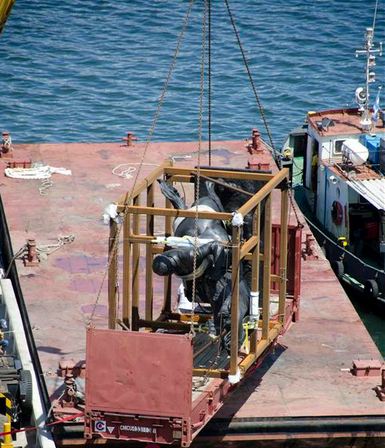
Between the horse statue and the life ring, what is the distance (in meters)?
9.87

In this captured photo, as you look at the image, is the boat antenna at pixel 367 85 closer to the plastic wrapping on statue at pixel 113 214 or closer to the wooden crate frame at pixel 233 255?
the wooden crate frame at pixel 233 255

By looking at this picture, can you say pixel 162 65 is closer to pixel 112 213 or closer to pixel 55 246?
pixel 55 246

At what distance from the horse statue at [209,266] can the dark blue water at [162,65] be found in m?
23.3

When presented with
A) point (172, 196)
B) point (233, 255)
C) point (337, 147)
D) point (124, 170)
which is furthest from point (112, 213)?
point (337, 147)

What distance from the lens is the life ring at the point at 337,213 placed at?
3216 centimetres

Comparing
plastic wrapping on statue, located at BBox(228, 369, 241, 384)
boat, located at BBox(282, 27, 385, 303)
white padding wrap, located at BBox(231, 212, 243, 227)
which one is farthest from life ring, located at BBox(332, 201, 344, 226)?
white padding wrap, located at BBox(231, 212, 243, 227)

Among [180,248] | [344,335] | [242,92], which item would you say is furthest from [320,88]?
[180,248]

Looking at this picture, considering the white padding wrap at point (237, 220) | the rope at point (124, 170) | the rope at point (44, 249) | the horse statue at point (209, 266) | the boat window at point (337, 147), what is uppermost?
the white padding wrap at point (237, 220)

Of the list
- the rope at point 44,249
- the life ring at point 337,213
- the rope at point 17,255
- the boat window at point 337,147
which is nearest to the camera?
the rope at point 17,255

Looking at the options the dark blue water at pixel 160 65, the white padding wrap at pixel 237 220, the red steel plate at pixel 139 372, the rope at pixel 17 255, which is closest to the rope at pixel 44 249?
the rope at pixel 17 255

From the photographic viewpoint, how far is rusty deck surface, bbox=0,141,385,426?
22.9 metres

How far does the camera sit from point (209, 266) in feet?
70.8

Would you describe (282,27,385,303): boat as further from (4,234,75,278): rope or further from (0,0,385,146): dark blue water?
(0,0,385,146): dark blue water

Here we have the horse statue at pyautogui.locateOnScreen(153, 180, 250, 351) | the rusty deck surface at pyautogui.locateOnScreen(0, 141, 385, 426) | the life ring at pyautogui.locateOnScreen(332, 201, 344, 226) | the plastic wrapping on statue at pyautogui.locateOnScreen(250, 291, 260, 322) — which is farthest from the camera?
the life ring at pyautogui.locateOnScreen(332, 201, 344, 226)
